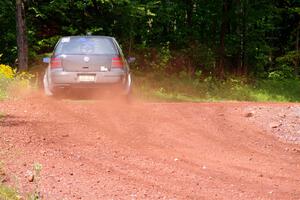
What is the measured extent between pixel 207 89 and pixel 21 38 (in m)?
7.03

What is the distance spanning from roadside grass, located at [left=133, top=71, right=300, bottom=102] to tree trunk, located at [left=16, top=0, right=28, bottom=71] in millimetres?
4115

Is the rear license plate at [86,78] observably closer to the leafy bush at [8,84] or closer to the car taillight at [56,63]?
the car taillight at [56,63]

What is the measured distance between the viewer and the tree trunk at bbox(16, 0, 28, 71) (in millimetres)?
20781

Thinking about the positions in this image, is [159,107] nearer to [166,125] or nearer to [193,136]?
[166,125]

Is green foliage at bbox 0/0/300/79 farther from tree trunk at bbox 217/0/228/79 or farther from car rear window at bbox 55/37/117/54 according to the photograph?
car rear window at bbox 55/37/117/54

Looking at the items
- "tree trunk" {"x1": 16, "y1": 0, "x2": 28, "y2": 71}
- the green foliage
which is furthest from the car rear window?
the green foliage

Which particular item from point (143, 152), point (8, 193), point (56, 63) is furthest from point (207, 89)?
point (8, 193)

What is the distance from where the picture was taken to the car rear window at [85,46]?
14.0 meters

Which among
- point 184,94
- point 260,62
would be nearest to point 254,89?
point 184,94

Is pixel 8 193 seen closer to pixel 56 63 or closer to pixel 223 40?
pixel 56 63

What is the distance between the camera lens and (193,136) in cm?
1030

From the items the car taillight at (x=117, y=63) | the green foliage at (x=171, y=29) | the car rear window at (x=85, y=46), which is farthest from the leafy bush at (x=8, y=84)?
the green foliage at (x=171, y=29)

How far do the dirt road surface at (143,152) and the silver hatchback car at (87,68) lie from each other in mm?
900

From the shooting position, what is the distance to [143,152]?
8.80 meters
